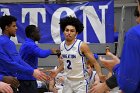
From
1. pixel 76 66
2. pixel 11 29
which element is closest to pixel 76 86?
pixel 76 66

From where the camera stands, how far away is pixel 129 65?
2.75m

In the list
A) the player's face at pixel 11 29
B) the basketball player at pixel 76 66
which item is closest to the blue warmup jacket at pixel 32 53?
the basketball player at pixel 76 66

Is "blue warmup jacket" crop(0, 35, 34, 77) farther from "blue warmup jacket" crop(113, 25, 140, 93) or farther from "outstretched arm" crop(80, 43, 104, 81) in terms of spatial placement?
"blue warmup jacket" crop(113, 25, 140, 93)

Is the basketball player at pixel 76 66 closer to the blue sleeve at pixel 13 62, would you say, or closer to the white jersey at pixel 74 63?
the white jersey at pixel 74 63

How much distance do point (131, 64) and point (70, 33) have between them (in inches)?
191

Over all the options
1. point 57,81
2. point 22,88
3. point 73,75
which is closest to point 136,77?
point 73,75

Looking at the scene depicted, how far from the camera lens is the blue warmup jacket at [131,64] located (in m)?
2.73

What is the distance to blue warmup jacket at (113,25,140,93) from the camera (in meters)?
2.73

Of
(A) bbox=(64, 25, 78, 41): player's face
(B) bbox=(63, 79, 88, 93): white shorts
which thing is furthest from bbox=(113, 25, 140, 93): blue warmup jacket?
(A) bbox=(64, 25, 78, 41): player's face

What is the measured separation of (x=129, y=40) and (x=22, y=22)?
8299 millimetres

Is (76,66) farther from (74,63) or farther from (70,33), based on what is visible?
(70,33)

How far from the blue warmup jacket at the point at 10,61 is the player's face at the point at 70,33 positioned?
1.63 m

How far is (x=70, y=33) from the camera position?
7.55 m

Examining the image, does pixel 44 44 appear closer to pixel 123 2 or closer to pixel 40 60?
pixel 40 60
